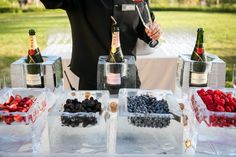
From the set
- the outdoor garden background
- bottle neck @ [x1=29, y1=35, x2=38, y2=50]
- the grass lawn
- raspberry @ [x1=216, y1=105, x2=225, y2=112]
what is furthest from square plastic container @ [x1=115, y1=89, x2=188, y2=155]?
the outdoor garden background

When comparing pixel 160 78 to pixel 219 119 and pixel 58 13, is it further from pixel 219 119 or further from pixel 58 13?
pixel 58 13

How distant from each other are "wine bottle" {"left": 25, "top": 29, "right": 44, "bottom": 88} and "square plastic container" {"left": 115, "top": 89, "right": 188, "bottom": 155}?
402 mm

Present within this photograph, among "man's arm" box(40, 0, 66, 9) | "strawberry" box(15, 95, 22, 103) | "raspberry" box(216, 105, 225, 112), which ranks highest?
"man's arm" box(40, 0, 66, 9)

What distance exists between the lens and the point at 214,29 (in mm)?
7441

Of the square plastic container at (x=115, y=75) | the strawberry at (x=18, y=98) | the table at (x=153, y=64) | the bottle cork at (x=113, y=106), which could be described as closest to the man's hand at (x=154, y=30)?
the square plastic container at (x=115, y=75)

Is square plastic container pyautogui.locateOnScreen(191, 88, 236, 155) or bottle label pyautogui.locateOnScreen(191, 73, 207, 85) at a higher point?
bottle label pyautogui.locateOnScreen(191, 73, 207, 85)

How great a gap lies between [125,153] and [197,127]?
0.21 metres

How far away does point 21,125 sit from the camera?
0.89m

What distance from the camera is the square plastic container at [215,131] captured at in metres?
0.90

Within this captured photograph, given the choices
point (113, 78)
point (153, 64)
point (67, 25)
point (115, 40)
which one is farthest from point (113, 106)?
point (67, 25)

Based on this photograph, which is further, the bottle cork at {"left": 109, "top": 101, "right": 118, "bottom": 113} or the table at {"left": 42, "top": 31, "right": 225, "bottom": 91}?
the table at {"left": 42, "top": 31, "right": 225, "bottom": 91}

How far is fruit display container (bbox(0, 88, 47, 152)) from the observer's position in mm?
892

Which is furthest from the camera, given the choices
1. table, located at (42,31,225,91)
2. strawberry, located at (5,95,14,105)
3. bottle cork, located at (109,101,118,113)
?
table, located at (42,31,225,91)

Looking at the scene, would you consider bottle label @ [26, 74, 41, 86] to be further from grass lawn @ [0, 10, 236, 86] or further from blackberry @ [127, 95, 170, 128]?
grass lawn @ [0, 10, 236, 86]
